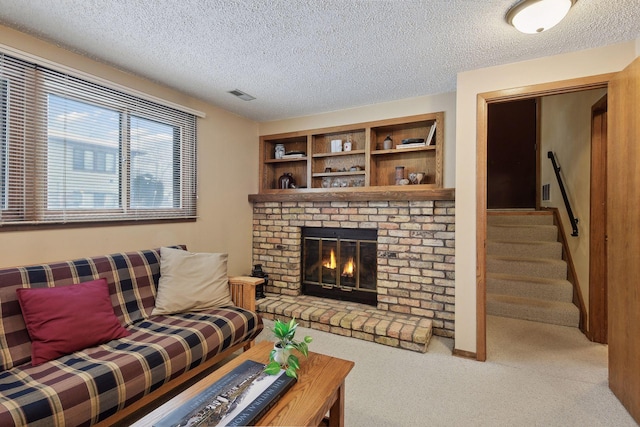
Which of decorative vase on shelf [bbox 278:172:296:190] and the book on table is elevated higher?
decorative vase on shelf [bbox 278:172:296:190]

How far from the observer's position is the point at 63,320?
1.71 m

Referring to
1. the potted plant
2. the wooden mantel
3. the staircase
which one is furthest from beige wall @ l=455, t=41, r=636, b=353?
the potted plant

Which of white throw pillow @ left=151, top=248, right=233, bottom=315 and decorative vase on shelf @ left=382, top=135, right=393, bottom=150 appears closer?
white throw pillow @ left=151, top=248, right=233, bottom=315

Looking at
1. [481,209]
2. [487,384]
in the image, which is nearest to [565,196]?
[481,209]

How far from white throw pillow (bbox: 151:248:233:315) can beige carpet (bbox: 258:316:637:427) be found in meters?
0.96

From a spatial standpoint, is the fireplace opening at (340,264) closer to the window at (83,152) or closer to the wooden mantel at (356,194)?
the wooden mantel at (356,194)

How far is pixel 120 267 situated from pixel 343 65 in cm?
228

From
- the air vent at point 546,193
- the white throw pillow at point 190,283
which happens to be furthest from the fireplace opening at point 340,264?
the air vent at point 546,193

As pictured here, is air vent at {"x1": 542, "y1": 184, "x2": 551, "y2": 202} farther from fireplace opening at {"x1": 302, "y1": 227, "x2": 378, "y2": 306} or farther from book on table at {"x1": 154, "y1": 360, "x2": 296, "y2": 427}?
book on table at {"x1": 154, "y1": 360, "x2": 296, "y2": 427}

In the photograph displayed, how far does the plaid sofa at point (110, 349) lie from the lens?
1.31m

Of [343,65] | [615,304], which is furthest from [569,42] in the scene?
[615,304]

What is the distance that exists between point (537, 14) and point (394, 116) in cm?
164

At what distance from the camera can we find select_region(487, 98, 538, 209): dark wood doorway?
190 inches

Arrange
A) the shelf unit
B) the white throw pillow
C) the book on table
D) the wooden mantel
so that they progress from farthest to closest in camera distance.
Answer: the shelf unit, the wooden mantel, the white throw pillow, the book on table
